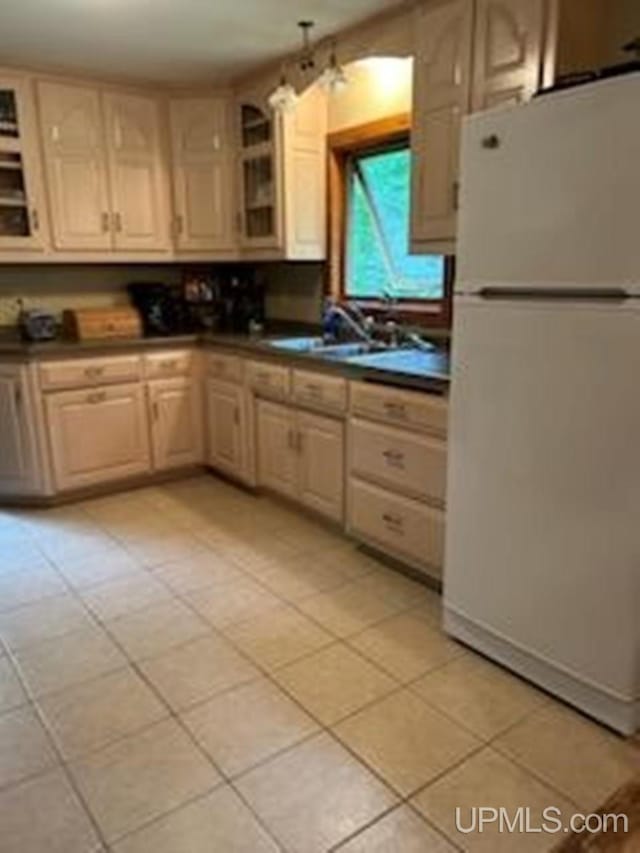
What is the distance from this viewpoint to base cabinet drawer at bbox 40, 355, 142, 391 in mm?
3322

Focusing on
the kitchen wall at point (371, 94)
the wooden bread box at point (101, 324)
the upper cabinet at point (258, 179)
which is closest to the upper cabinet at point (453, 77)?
the kitchen wall at point (371, 94)

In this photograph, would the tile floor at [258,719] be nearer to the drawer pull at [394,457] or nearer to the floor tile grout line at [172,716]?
the floor tile grout line at [172,716]

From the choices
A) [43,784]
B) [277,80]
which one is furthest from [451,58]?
[43,784]

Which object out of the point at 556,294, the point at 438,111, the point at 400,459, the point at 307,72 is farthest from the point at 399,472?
the point at 307,72

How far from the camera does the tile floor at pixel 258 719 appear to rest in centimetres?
150

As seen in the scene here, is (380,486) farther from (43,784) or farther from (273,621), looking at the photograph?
(43,784)

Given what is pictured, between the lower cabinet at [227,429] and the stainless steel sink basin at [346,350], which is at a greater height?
the stainless steel sink basin at [346,350]

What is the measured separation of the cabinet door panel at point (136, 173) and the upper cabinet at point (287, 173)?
0.50 meters

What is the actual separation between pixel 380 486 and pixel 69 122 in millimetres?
2548

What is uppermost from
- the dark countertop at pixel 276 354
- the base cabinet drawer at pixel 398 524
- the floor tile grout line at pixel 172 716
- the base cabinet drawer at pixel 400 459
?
the dark countertop at pixel 276 354

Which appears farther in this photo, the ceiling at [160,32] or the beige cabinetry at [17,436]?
the beige cabinetry at [17,436]

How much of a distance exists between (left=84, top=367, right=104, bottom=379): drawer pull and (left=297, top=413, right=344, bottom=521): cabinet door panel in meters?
1.18

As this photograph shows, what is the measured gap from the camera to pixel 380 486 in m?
2.67

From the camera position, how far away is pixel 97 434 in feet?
11.6
